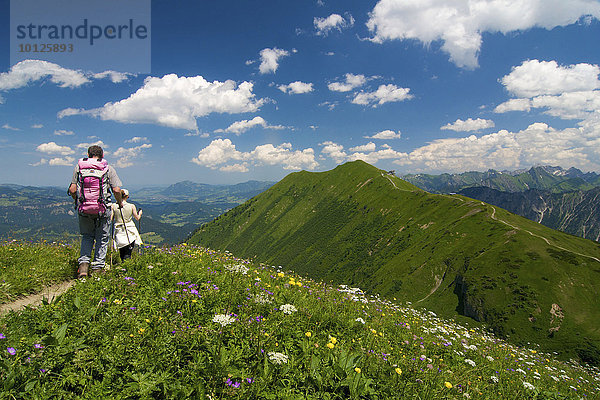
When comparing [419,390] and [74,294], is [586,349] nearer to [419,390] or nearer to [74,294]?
[419,390]

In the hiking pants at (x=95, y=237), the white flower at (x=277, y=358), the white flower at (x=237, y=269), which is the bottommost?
the white flower at (x=277, y=358)

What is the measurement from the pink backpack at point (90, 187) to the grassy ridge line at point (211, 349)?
7.46 ft

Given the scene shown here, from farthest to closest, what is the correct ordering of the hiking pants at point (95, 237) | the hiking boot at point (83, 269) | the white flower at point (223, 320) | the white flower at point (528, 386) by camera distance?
the hiking pants at point (95, 237) → the hiking boot at point (83, 269) → the white flower at point (528, 386) → the white flower at point (223, 320)

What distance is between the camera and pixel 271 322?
5152 mm

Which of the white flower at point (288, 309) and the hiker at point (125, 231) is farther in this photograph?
the hiker at point (125, 231)

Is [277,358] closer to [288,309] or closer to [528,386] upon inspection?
[288,309]

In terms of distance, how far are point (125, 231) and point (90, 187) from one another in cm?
188

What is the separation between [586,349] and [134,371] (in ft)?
326

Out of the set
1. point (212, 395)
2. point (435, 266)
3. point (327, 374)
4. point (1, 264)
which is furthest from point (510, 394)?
point (435, 266)

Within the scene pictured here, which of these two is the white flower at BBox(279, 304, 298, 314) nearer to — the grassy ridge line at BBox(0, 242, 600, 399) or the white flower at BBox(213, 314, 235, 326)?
the grassy ridge line at BBox(0, 242, 600, 399)

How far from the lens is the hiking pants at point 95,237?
26.2 feet

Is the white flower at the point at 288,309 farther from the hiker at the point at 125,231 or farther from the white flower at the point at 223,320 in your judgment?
the hiker at the point at 125,231

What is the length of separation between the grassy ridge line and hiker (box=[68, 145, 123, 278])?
1960mm

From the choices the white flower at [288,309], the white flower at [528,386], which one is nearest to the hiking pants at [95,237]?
the white flower at [288,309]
